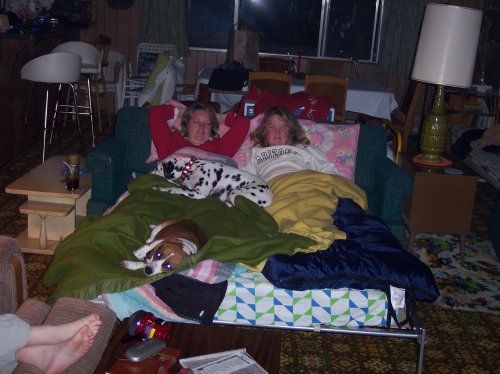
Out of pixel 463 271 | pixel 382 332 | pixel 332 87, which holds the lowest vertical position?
pixel 463 271

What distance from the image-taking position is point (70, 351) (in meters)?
2.02

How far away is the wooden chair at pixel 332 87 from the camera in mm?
5602

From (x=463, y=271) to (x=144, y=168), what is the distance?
205 cm

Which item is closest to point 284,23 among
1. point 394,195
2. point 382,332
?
point 394,195

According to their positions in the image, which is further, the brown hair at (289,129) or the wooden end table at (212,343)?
the brown hair at (289,129)

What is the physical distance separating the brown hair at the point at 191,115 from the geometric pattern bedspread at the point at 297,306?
4.72 feet

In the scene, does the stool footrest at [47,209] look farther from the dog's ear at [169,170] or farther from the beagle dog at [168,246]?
the beagle dog at [168,246]

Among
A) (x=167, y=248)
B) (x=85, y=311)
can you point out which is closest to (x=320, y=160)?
(x=167, y=248)

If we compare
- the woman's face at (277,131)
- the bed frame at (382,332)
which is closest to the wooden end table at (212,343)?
the bed frame at (382,332)

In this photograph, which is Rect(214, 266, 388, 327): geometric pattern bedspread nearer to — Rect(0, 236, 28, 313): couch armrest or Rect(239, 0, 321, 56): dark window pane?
Rect(0, 236, 28, 313): couch armrest

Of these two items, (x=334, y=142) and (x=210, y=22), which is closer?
(x=334, y=142)

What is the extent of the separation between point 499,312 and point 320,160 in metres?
1.28

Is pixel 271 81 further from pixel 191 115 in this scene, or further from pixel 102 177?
pixel 102 177

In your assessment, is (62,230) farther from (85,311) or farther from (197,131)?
(85,311)
